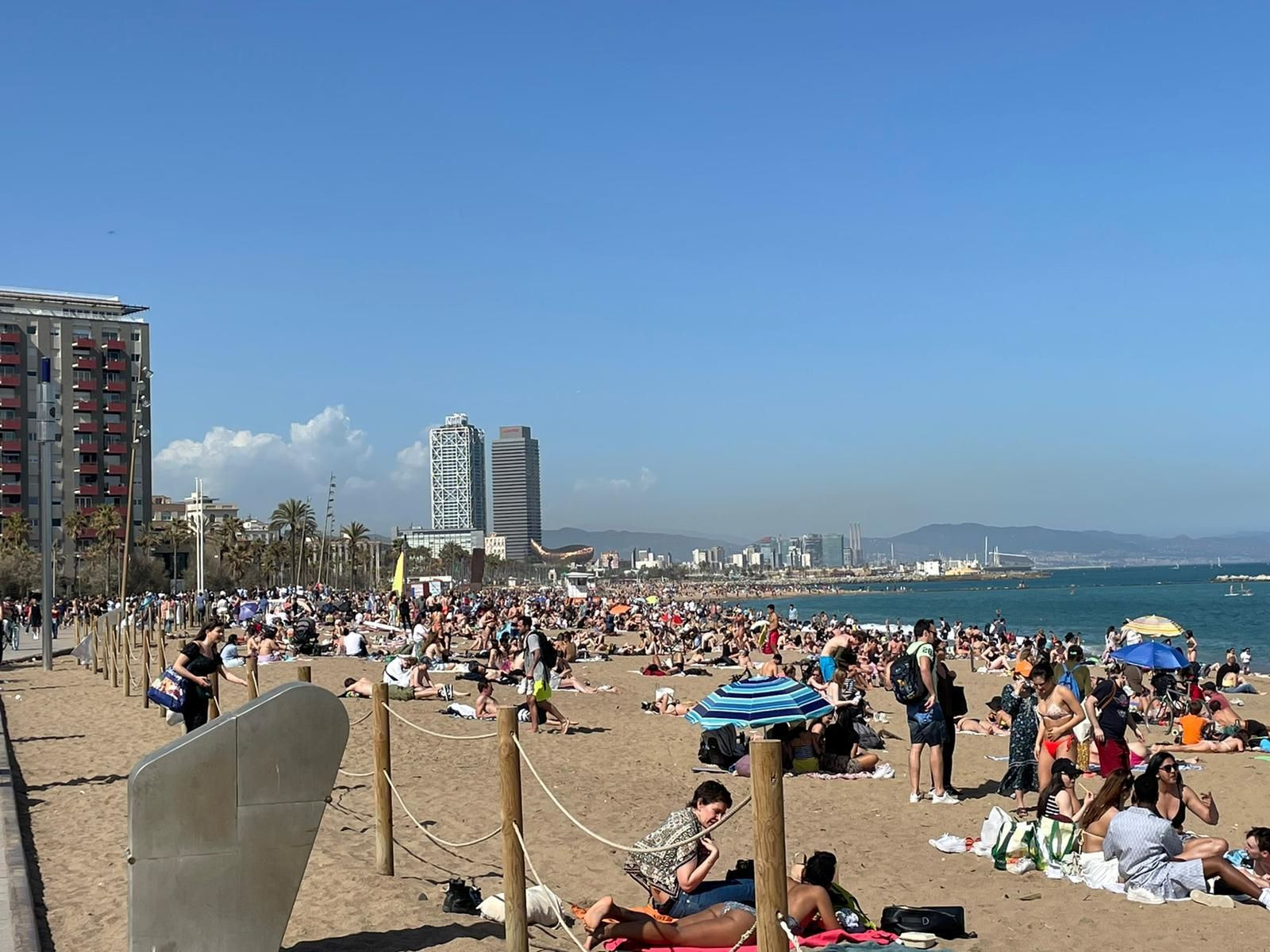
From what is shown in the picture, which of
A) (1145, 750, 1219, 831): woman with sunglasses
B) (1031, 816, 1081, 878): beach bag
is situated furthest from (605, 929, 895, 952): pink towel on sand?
(1145, 750, 1219, 831): woman with sunglasses

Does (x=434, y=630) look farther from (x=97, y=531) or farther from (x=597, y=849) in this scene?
(x=97, y=531)

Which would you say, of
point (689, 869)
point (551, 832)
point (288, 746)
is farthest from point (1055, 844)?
point (288, 746)

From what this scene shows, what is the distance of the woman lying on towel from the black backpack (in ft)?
19.8

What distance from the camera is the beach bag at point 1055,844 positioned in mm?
7883

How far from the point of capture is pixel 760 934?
13.5 ft

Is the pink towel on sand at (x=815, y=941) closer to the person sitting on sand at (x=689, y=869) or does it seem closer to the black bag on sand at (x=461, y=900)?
the person sitting on sand at (x=689, y=869)

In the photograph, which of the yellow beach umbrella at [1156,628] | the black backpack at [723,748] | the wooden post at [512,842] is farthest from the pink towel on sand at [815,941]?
the yellow beach umbrella at [1156,628]

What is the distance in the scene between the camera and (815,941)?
584 centimetres

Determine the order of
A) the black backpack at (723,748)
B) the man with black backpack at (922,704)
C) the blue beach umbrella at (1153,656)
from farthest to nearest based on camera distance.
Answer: the blue beach umbrella at (1153,656) < the black backpack at (723,748) < the man with black backpack at (922,704)

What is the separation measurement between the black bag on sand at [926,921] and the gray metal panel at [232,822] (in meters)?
3.12

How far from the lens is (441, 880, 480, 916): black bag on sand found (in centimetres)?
651

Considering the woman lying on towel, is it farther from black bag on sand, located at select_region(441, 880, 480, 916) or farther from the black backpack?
the black backpack

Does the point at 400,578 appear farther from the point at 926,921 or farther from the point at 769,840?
the point at 769,840

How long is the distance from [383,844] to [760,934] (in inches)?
151
